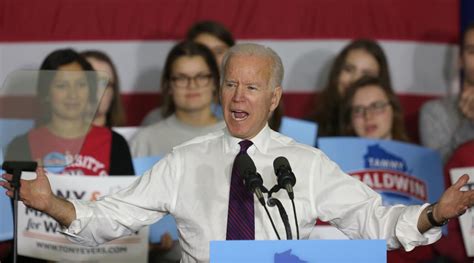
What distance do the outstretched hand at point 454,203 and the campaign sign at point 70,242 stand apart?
1.84 meters

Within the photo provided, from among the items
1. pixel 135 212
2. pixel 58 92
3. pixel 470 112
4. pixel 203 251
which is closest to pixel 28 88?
pixel 58 92

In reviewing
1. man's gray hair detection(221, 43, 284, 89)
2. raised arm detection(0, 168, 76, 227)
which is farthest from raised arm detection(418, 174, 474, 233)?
raised arm detection(0, 168, 76, 227)

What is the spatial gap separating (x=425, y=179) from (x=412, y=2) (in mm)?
1862

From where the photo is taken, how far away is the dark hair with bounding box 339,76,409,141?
5.80 m

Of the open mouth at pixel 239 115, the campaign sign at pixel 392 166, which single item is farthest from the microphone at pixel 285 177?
the campaign sign at pixel 392 166

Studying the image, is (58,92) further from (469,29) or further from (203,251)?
(469,29)

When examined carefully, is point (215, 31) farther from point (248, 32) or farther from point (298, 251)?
point (298, 251)

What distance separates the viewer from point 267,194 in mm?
3689

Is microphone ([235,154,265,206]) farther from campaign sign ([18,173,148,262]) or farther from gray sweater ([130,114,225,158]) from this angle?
gray sweater ([130,114,225,158])

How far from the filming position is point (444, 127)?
6.13 m

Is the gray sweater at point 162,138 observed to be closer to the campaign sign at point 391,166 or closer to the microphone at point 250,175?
the campaign sign at point 391,166

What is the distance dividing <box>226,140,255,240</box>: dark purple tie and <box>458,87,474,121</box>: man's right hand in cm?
256

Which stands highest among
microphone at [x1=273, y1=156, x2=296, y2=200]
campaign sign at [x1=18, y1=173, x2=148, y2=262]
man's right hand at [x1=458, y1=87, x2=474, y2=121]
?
man's right hand at [x1=458, y1=87, x2=474, y2=121]

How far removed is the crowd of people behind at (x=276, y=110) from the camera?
17.3 ft
